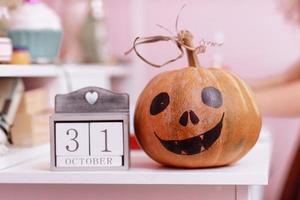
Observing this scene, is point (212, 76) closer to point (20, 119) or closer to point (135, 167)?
point (135, 167)

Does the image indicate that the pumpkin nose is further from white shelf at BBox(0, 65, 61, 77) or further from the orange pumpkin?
white shelf at BBox(0, 65, 61, 77)

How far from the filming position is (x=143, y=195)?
0.83m

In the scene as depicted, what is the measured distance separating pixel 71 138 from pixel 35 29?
40 centimetres

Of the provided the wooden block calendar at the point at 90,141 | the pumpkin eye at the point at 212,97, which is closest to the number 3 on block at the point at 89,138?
the wooden block calendar at the point at 90,141

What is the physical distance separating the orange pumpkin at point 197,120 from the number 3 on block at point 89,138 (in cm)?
4

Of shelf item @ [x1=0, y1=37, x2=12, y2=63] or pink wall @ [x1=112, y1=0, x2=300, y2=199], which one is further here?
pink wall @ [x1=112, y1=0, x2=300, y2=199]

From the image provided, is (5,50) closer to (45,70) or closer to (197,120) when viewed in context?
(45,70)

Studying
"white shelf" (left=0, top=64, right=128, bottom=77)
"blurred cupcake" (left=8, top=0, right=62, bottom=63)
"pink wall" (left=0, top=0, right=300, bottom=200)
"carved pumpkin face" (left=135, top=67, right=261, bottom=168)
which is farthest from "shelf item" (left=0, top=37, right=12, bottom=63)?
"pink wall" (left=0, top=0, right=300, bottom=200)

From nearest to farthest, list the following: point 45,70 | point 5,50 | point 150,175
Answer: point 150,175 < point 5,50 < point 45,70

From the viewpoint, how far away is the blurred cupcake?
3.89ft

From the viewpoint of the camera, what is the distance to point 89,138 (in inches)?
33.2

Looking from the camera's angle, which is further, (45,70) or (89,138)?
(45,70)

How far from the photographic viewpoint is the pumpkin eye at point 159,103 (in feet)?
2.73

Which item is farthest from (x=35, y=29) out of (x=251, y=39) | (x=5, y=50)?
(x=251, y=39)
